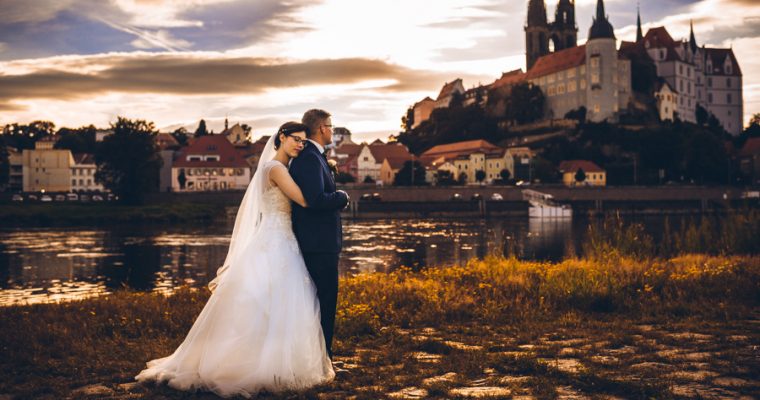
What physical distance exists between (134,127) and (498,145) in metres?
76.0

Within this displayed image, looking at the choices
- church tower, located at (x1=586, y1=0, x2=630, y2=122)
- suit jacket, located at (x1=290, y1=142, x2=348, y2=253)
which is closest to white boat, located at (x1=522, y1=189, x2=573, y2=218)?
church tower, located at (x1=586, y1=0, x2=630, y2=122)

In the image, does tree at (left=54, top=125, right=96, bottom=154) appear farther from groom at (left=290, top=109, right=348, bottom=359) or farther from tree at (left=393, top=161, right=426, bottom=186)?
groom at (left=290, top=109, right=348, bottom=359)

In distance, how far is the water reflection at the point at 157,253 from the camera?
24641 millimetres

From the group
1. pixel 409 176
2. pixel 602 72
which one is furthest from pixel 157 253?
pixel 602 72

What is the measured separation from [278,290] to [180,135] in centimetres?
17435

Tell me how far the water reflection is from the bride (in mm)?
9694

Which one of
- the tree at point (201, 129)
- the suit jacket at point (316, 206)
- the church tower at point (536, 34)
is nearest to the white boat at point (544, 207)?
the church tower at point (536, 34)

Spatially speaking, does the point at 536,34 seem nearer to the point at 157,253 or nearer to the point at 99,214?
the point at 99,214

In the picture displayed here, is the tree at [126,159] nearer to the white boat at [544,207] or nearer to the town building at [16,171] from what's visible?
the white boat at [544,207]

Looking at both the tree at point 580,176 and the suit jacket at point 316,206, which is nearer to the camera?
the suit jacket at point 316,206

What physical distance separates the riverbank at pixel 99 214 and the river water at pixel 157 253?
728cm

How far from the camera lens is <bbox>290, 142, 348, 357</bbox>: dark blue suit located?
613 centimetres

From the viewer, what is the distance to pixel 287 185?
20.2ft

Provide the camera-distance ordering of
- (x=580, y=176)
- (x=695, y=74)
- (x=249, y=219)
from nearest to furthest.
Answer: (x=249, y=219)
(x=580, y=176)
(x=695, y=74)
